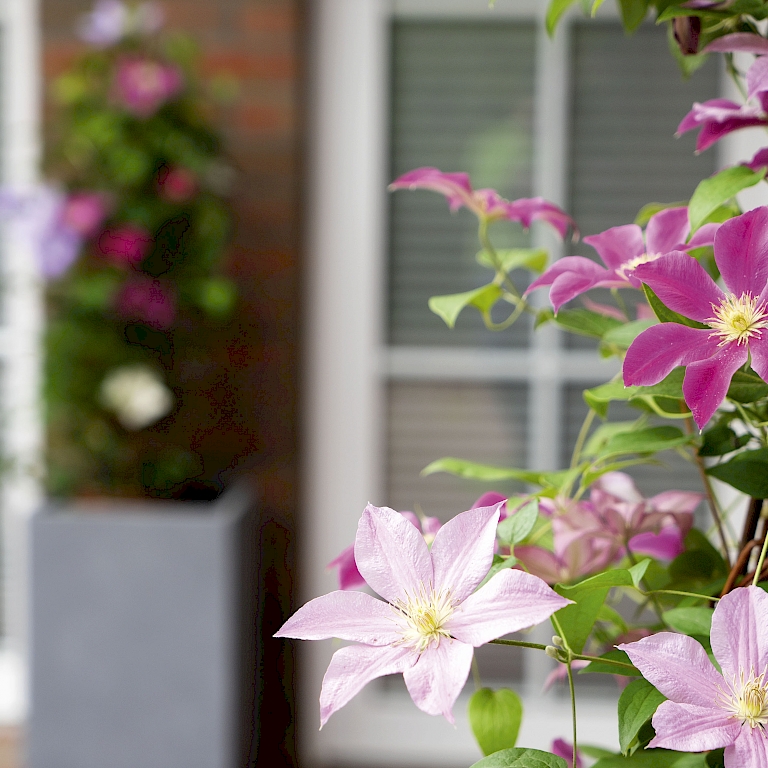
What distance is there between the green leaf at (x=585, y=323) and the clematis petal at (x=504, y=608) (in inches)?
7.5

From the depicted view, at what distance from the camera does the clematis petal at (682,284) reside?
1.00ft

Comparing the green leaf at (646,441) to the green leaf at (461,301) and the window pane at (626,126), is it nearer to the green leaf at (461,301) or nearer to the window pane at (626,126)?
the green leaf at (461,301)

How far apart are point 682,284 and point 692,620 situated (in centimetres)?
16

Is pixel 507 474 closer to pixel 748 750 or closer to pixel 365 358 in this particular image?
pixel 748 750

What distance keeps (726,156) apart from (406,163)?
2.44 ft

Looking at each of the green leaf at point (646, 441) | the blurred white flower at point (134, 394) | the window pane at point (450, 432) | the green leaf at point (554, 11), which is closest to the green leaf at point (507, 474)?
the green leaf at point (646, 441)

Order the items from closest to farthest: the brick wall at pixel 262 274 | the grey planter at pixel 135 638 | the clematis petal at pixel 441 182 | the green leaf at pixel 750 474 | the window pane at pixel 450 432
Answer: the green leaf at pixel 750 474 → the clematis petal at pixel 441 182 → the grey planter at pixel 135 638 → the brick wall at pixel 262 274 → the window pane at pixel 450 432

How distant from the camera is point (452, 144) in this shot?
201cm

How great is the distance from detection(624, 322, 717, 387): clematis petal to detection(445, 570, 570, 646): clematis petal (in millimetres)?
82

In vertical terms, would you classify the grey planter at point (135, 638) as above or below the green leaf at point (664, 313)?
below

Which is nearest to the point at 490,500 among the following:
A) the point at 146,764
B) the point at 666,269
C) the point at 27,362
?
the point at 666,269

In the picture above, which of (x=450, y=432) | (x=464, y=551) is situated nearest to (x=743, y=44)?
(x=464, y=551)

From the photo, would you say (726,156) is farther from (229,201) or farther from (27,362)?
(27,362)

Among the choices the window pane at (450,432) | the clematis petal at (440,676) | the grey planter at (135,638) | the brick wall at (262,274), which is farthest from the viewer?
the window pane at (450,432)
